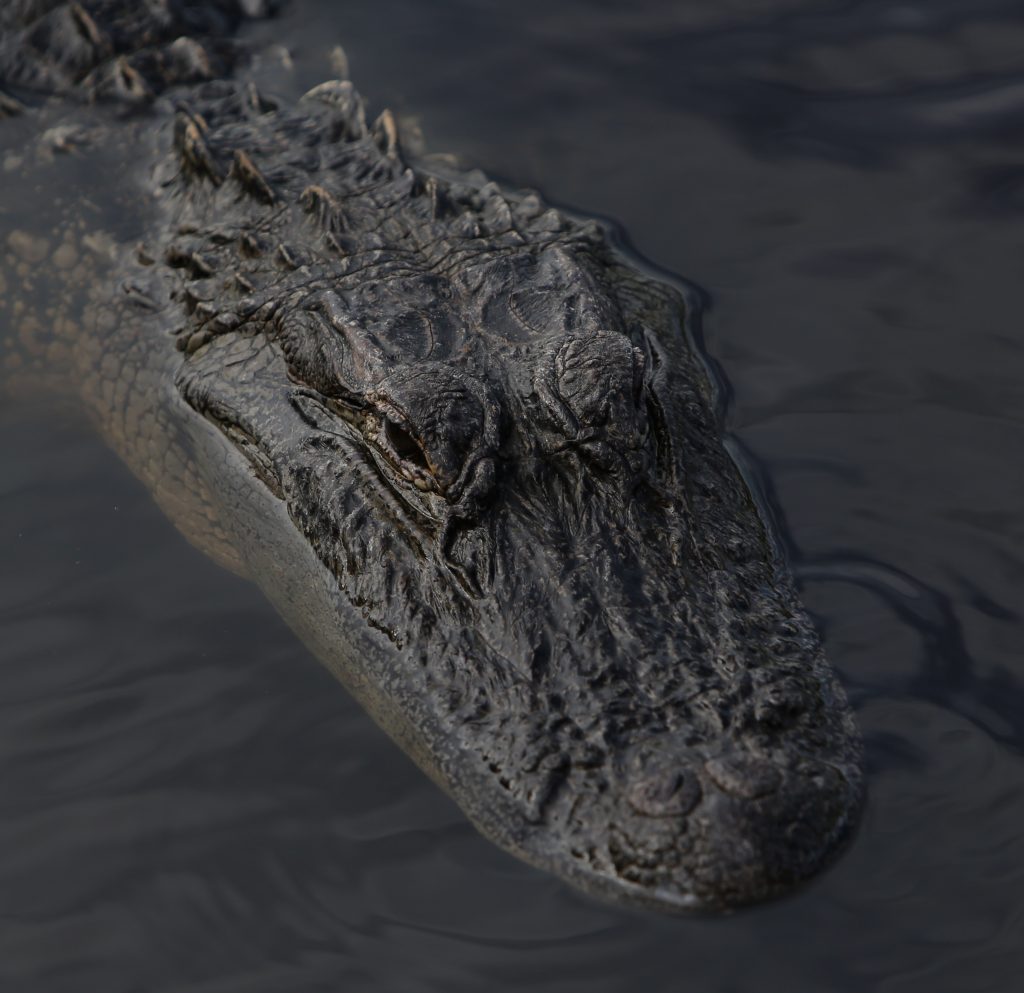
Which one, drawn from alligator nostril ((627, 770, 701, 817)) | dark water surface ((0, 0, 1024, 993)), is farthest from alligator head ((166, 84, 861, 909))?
dark water surface ((0, 0, 1024, 993))

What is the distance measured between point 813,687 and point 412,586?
1.13 m

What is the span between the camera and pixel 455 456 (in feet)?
11.6

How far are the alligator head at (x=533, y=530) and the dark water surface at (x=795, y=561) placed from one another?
22cm

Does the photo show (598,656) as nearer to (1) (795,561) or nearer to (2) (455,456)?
(2) (455,456)

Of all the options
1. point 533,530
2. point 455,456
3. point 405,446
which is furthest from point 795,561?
point 405,446

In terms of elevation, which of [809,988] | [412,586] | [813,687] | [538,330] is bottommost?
[809,988]

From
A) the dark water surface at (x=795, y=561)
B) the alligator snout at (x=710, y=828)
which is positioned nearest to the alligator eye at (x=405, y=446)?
the dark water surface at (x=795, y=561)

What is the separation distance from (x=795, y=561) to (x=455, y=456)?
1.17 meters

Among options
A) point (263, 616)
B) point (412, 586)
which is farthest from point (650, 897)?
point (263, 616)

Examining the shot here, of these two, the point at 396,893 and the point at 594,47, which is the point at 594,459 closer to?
the point at 396,893

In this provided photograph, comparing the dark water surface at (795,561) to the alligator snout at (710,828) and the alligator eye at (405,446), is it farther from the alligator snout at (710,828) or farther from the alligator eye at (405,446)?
the alligator eye at (405,446)

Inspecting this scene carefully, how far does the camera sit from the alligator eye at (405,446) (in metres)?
3.63

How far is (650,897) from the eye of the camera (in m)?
2.87

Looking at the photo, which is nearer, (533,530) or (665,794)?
(665,794)
